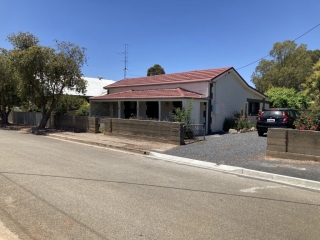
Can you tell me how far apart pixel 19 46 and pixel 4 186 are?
19797 mm

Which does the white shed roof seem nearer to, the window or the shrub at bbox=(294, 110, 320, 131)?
the window

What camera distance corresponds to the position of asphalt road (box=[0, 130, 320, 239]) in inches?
149

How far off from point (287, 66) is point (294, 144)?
39.5 metres

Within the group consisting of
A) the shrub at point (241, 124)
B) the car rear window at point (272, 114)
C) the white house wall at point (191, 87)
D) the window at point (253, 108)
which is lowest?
the shrub at point (241, 124)

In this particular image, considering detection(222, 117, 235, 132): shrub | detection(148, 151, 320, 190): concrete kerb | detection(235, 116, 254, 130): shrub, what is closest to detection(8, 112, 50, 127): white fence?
detection(222, 117, 235, 132): shrub

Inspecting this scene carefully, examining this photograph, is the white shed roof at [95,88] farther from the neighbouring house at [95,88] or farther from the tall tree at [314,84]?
the tall tree at [314,84]

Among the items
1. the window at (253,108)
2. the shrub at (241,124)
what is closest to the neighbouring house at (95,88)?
the window at (253,108)

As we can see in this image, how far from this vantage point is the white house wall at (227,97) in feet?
61.3

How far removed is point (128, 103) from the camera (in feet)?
Answer: 77.3

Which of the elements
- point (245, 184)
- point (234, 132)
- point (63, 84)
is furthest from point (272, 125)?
point (63, 84)

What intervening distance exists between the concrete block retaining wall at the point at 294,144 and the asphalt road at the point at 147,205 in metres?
2.73

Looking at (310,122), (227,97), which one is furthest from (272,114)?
(227,97)

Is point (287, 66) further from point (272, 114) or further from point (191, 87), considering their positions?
point (272, 114)

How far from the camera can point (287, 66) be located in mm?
43312
